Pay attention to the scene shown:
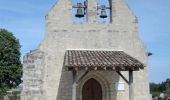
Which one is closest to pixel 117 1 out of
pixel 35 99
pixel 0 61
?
Result: pixel 35 99

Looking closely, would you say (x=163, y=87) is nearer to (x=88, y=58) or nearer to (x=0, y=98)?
(x=0, y=98)

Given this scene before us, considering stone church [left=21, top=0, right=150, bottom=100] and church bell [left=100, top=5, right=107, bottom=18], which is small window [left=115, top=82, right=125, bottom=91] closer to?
stone church [left=21, top=0, right=150, bottom=100]

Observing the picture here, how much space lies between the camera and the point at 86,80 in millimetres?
16047

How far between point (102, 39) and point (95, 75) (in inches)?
70.1

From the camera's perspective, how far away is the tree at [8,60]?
119 ft

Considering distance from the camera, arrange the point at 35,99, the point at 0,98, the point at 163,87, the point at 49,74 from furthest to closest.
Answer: the point at 163,87, the point at 0,98, the point at 49,74, the point at 35,99

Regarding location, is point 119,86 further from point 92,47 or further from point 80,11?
point 80,11

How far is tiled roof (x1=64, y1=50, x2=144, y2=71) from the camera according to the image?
13023 mm

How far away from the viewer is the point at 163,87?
78312 millimetres

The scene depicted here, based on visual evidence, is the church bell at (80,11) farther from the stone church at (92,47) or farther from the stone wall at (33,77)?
the stone wall at (33,77)

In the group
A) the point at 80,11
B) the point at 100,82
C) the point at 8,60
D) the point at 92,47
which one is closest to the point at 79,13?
the point at 80,11

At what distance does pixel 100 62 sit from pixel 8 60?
25.4 m

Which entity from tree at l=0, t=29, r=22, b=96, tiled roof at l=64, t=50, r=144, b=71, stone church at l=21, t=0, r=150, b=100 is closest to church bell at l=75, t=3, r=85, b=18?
stone church at l=21, t=0, r=150, b=100

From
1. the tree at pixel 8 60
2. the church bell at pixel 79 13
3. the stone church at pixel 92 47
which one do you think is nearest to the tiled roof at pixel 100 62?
the stone church at pixel 92 47
